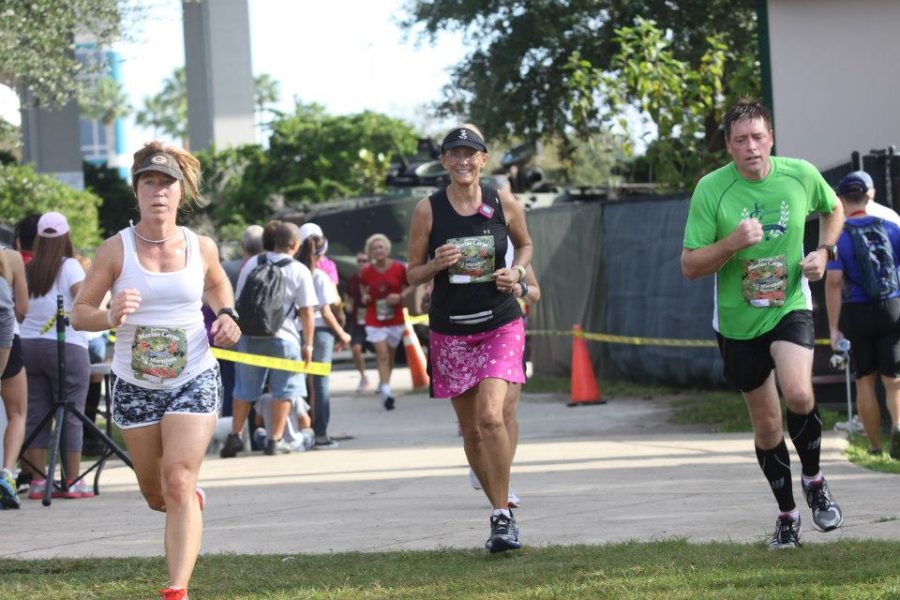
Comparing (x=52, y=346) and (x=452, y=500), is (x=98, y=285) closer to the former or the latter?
(x=452, y=500)

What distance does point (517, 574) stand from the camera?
21.3 ft

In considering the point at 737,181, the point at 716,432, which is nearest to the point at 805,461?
the point at 737,181

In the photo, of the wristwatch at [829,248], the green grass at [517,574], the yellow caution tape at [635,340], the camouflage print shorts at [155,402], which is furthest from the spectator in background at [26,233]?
the yellow caution tape at [635,340]

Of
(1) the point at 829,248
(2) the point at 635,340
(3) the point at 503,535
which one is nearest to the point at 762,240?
(1) the point at 829,248

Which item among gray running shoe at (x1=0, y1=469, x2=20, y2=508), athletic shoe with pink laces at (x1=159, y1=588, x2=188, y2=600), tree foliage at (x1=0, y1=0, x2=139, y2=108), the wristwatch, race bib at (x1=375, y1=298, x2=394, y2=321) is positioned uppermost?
tree foliage at (x1=0, y1=0, x2=139, y2=108)

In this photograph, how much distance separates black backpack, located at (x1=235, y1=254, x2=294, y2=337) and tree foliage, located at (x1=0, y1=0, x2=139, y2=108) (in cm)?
525

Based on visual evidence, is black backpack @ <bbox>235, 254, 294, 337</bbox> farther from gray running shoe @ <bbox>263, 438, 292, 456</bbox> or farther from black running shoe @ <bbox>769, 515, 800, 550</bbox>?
black running shoe @ <bbox>769, 515, 800, 550</bbox>

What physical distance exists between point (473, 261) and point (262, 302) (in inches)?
201

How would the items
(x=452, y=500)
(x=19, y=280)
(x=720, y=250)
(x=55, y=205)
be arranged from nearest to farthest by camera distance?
1. (x=720, y=250)
2. (x=452, y=500)
3. (x=19, y=280)
4. (x=55, y=205)

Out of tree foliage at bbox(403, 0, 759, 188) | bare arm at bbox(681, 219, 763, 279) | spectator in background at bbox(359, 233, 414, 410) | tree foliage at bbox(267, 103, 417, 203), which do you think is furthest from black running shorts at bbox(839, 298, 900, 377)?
tree foliage at bbox(267, 103, 417, 203)

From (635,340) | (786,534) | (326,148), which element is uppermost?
(326,148)

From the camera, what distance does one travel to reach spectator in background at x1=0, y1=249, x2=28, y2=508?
380 inches

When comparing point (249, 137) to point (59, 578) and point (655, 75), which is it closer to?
point (655, 75)

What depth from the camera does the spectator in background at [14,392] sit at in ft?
31.7
